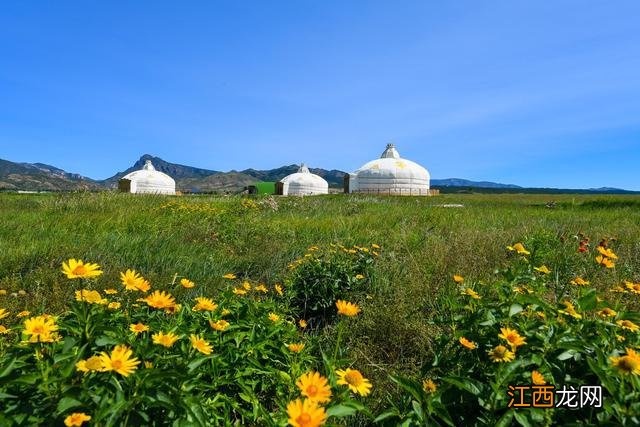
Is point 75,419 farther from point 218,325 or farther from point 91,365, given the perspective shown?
point 218,325

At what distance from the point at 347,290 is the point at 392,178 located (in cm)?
4013

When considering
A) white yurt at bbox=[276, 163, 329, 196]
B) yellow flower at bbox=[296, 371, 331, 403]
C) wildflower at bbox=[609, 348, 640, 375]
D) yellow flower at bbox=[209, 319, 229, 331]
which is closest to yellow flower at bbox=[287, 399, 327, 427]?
yellow flower at bbox=[296, 371, 331, 403]

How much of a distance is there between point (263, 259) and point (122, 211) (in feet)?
15.5

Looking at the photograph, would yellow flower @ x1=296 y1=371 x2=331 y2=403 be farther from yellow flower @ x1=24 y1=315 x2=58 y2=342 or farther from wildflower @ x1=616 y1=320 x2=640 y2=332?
wildflower @ x1=616 y1=320 x2=640 y2=332

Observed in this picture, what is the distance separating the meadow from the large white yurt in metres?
35.6

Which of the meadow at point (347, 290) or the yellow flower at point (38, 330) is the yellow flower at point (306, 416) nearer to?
the meadow at point (347, 290)

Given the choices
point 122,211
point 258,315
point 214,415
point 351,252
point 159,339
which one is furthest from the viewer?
point 122,211

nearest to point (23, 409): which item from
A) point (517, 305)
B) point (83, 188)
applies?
point (517, 305)

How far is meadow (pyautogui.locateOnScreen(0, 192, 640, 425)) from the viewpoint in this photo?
1502mm

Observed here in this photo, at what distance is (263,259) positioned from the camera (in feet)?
16.3

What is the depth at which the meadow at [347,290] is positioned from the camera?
150 centimetres

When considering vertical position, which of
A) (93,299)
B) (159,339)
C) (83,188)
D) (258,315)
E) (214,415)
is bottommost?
(214,415)

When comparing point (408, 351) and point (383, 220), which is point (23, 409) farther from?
point (383, 220)

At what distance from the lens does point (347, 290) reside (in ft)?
12.5
